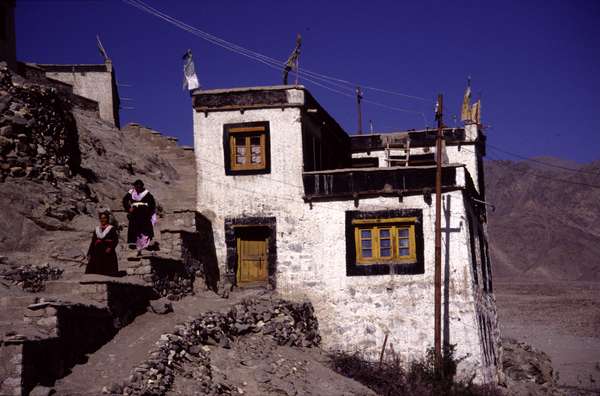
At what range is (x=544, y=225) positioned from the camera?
309 feet

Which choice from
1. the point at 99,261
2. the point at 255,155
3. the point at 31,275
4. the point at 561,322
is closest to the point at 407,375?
the point at 255,155

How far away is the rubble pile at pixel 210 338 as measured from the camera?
1248 centimetres

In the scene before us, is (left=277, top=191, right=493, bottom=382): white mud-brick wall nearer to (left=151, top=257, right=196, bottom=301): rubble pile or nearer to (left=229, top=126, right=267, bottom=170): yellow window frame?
(left=229, top=126, right=267, bottom=170): yellow window frame

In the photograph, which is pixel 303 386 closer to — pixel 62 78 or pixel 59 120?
pixel 59 120

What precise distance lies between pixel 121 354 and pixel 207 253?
24.6 ft

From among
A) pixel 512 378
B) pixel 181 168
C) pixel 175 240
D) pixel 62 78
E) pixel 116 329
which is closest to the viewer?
pixel 116 329

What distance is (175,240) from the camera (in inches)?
739

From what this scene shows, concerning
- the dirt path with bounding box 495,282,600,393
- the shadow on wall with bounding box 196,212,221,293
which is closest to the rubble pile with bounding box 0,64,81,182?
the shadow on wall with bounding box 196,212,221,293

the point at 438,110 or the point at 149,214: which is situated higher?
the point at 438,110

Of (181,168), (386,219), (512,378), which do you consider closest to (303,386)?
(386,219)

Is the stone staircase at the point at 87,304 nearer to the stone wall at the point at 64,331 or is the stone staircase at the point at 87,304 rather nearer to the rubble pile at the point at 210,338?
the stone wall at the point at 64,331

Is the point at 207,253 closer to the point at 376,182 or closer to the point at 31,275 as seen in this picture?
the point at 376,182

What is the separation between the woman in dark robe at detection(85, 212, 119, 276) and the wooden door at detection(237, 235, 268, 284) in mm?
6203

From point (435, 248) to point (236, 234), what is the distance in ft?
17.9
